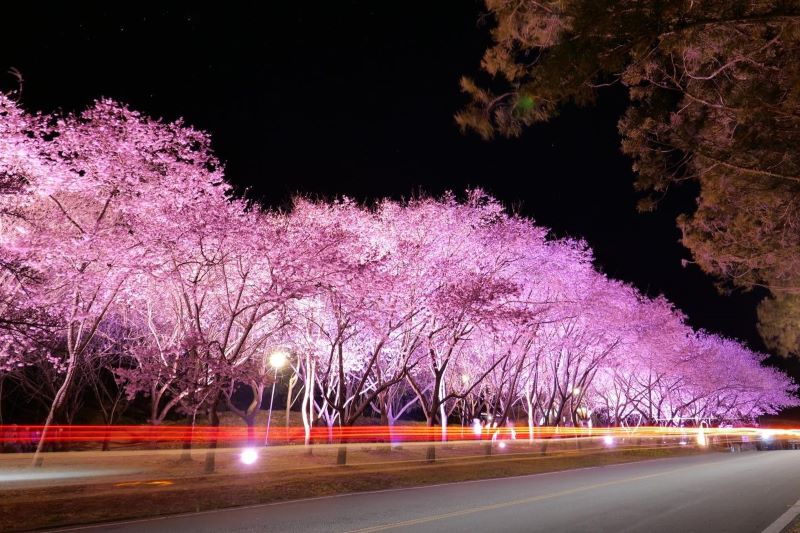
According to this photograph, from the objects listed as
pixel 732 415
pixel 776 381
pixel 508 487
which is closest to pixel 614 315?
pixel 508 487

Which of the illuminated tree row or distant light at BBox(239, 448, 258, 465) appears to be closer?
the illuminated tree row

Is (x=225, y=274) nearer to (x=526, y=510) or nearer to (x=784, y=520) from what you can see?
(x=526, y=510)

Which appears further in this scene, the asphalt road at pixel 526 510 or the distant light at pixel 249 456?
the distant light at pixel 249 456

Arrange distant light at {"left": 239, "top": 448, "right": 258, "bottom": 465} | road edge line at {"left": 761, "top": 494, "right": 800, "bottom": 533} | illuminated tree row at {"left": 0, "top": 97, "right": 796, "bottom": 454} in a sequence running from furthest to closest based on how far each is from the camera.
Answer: distant light at {"left": 239, "top": 448, "right": 258, "bottom": 465} → illuminated tree row at {"left": 0, "top": 97, "right": 796, "bottom": 454} → road edge line at {"left": 761, "top": 494, "right": 800, "bottom": 533}

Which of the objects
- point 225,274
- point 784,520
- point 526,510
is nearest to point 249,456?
point 225,274

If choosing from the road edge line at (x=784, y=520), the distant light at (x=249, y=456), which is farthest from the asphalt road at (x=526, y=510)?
the distant light at (x=249, y=456)

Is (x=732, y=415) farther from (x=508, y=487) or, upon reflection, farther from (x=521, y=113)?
(x=521, y=113)

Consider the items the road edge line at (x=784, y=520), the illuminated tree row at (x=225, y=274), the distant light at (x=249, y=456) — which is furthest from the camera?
the distant light at (x=249, y=456)

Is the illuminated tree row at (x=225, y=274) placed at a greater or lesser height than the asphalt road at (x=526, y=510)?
greater

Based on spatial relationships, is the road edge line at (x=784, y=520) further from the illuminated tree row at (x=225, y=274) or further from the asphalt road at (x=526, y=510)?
the illuminated tree row at (x=225, y=274)

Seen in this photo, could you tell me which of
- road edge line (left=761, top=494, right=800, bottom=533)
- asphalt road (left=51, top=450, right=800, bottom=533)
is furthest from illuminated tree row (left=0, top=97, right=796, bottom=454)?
road edge line (left=761, top=494, right=800, bottom=533)

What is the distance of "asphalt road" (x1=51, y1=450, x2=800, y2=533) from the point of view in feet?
31.2

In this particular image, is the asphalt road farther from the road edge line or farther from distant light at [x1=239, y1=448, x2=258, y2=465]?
distant light at [x1=239, y1=448, x2=258, y2=465]

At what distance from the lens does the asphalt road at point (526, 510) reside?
951 centimetres
